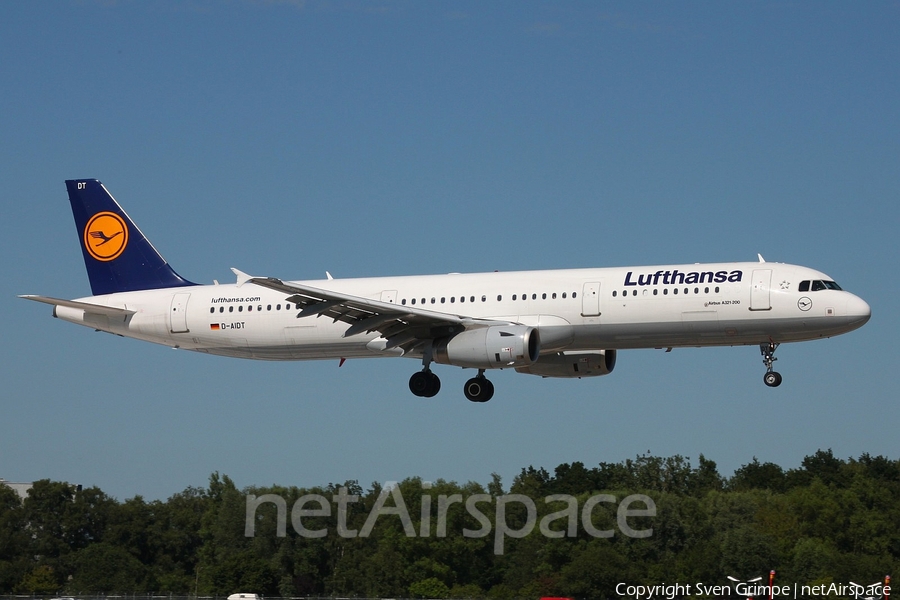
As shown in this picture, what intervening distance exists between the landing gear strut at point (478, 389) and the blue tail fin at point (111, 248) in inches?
506

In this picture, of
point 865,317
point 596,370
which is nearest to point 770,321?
point 865,317

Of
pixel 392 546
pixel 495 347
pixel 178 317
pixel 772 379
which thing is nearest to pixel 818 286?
pixel 772 379

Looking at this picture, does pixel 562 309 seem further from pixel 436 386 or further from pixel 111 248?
pixel 111 248

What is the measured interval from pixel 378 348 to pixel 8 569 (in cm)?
3592

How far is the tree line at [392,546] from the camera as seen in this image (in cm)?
7556

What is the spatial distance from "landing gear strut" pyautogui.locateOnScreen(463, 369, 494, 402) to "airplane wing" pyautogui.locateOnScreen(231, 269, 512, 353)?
8.97ft

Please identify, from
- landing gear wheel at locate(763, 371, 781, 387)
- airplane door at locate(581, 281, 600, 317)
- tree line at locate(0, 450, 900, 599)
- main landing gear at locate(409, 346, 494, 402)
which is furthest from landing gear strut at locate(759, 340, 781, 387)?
tree line at locate(0, 450, 900, 599)

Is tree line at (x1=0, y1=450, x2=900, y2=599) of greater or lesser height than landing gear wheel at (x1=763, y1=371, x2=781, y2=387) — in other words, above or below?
below

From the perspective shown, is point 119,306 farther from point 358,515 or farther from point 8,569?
point 358,515

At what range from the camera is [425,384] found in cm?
4878

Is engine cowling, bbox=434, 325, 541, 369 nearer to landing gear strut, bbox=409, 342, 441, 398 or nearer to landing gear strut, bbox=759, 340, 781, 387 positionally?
landing gear strut, bbox=409, 342, 441, 398

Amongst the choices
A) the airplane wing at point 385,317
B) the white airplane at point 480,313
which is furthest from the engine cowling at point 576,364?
the airplane wing at point 385,317

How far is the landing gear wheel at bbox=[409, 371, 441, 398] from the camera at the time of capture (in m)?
48.8

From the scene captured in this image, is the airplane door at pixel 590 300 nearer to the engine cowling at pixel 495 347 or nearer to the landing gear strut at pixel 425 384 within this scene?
the engine cowling at pixel 495 347
